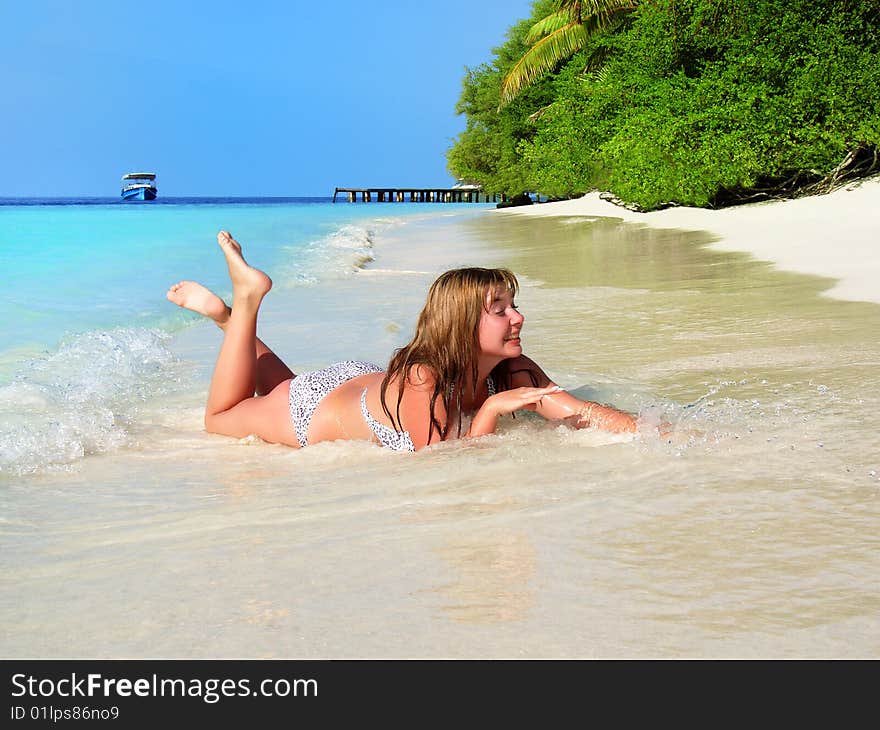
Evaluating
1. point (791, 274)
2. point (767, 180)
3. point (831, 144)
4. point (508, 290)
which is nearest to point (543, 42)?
point (767, 180)

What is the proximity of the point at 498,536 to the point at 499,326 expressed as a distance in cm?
116

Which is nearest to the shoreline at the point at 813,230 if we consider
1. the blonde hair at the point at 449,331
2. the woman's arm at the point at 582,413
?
the woman's arm at the point at 582,413

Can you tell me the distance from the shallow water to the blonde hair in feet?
0.94

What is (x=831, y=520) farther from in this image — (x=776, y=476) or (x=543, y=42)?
(x=543, y=42)

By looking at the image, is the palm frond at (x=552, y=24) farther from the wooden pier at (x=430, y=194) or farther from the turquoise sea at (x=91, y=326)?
the wooden pier at (x=430, y=194)

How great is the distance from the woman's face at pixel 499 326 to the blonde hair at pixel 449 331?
19 millimetres

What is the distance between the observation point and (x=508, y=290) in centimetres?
380

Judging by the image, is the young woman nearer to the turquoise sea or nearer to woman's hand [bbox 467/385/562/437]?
woman's hand [bbox 467/385/562/437]

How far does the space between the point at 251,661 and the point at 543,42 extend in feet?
107

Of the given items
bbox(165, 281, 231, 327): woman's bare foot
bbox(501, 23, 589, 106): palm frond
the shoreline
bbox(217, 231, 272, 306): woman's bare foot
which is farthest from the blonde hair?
bbox(501, 23, 589, 106): palm frond

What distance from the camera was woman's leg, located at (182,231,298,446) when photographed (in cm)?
427

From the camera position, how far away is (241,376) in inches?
175

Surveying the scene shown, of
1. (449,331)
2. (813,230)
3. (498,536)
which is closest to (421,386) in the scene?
(449,331)

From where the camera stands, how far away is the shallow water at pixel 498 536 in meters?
2.14
